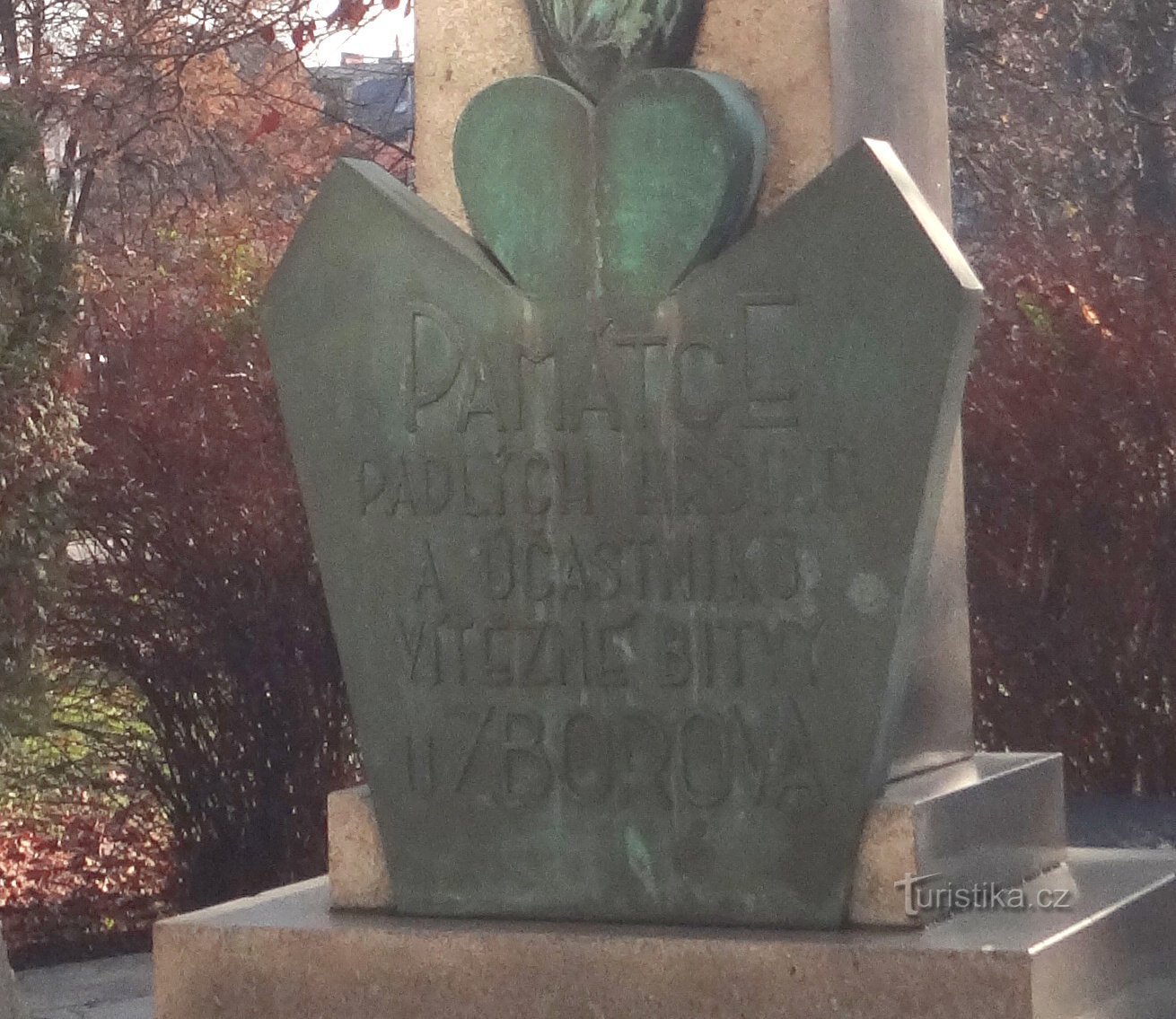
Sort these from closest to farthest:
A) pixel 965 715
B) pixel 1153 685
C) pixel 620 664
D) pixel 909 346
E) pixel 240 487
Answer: pixel 909 346 → pixel 620 664 → pixel 965 715 → pixel 1153 685 → pixel 240 487

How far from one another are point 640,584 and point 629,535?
2.8 inches

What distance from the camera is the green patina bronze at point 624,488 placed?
281cm

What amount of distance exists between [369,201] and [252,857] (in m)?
4.75

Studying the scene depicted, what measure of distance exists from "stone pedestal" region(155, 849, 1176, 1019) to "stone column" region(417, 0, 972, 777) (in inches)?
14.4

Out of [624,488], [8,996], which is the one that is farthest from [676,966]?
[8,996]

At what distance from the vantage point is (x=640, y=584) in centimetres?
294

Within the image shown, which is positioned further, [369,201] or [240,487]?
[240,487]

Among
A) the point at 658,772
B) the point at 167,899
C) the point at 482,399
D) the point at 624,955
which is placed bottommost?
the point at 167,899

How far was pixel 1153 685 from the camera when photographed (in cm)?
685

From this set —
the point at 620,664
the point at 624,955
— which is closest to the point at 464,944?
the point at 624,955

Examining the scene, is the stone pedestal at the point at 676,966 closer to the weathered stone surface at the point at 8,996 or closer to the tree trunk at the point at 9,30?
the weathered stone surface at the point at 8,996

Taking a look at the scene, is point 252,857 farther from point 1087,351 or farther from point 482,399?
point 482,399

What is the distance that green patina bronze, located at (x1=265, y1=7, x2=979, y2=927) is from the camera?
2814 millimetres

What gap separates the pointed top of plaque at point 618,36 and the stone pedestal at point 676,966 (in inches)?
48.7
